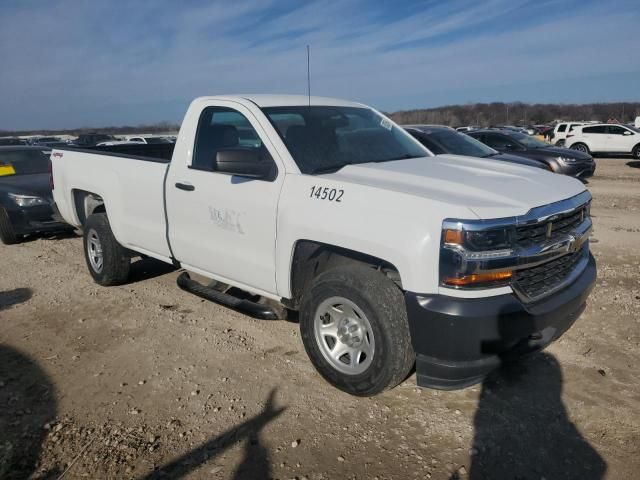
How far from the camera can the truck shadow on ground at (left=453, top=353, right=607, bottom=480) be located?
270 centimetres

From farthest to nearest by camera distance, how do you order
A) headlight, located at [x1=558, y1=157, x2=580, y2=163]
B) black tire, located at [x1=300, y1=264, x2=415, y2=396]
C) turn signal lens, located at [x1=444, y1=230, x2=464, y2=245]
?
1. headlight, located at [x1=558, y1=157, x2=580, y2=163]
2. black tire, located at [x1=300, y1=264, x2=415, y2=396]
3. turn signal lens, located at [x1=444, y1=230, x2=464, y2=245]

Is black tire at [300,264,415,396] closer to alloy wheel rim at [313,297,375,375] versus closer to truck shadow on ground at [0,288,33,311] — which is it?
alloy wheel rim at [313,297,375,375]

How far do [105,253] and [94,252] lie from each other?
0.41 metres

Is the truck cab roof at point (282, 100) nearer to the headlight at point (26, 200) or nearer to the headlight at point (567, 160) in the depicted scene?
the headlight at point (26, 200)

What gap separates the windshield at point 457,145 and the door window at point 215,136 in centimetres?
640

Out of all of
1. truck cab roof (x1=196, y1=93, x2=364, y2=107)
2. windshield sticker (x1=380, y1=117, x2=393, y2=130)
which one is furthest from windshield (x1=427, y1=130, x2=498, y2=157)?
truck cab roof (x1=196, y1=93, x2=364, y2=107)

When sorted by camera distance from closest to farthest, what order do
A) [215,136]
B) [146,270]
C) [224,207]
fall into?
[224,207], [215,136], [146,270]

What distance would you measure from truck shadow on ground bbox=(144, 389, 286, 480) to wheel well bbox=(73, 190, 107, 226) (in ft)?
11.5

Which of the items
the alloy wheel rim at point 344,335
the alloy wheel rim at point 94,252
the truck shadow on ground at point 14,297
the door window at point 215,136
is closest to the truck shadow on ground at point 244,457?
the alloy wheel rim at point 344,335

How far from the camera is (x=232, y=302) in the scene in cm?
414

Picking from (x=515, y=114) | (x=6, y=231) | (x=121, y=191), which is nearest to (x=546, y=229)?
(x=121, y=191)

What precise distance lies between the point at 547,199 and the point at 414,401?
5.06 ft

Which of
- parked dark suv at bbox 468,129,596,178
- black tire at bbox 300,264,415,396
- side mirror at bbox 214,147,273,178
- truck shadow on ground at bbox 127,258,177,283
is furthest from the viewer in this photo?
parked dark suv at bbox 468,129,596,178

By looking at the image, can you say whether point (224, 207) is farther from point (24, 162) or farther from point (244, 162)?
point (24, 162)
